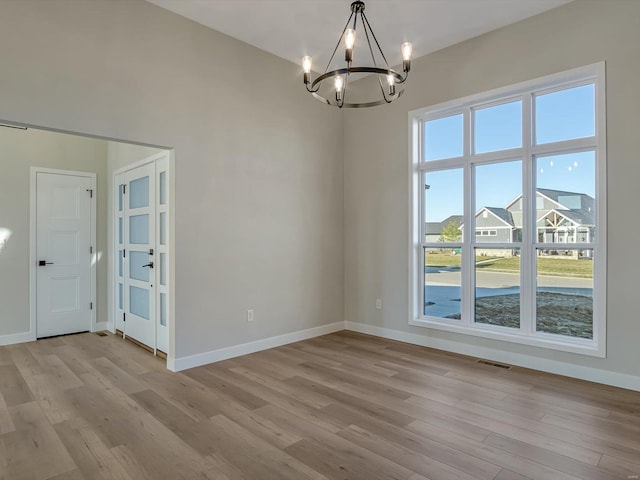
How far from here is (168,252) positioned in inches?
154

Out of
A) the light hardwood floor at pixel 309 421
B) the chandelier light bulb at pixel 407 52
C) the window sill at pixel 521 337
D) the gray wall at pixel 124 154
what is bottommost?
the light hardwood floor at pixel 309 421

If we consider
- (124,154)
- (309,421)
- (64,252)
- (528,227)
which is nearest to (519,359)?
(528,227)

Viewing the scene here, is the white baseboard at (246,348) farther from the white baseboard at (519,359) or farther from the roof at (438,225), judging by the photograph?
the roof at (438,225)

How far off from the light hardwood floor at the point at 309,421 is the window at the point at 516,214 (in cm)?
66

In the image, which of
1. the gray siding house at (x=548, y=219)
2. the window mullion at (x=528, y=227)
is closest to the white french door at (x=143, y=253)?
the gray siding house at (x=548, y=219)

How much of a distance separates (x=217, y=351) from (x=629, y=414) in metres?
3.69

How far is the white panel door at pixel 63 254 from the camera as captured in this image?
5.13 meters

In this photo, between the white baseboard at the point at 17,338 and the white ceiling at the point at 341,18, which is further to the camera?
the white baseboard at the point at 17,338

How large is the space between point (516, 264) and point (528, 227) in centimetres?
42

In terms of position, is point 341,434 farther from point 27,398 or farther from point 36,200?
point 36,200

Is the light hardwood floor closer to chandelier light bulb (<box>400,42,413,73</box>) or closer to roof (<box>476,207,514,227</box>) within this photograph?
roof (<box>476,207,514,227</box>)

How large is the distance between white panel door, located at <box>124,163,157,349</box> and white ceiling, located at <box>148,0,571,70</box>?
6.07 feet

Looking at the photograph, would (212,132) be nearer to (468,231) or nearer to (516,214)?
(468,231)

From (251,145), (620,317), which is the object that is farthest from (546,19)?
(251,145)
